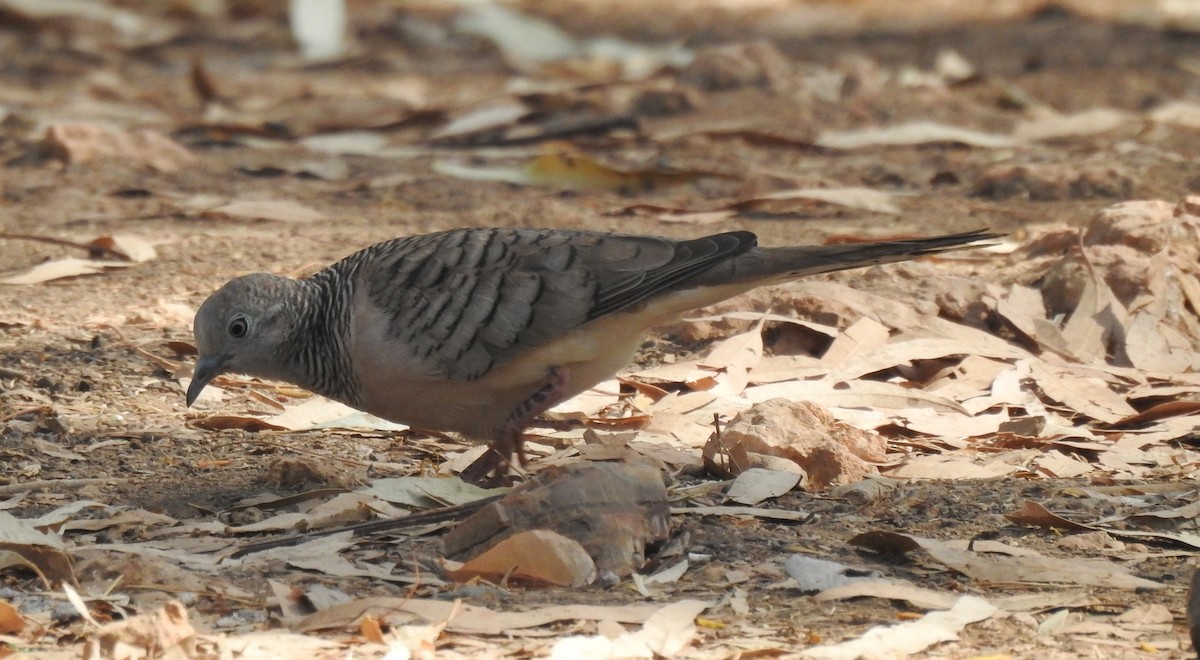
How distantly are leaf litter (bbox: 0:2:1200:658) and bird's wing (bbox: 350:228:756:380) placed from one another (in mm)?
451

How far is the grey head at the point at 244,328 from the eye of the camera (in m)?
5.04

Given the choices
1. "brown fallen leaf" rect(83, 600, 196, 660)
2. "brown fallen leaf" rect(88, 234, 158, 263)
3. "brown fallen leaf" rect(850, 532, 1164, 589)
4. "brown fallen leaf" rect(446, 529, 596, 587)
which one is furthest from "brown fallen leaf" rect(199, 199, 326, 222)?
"brown fallen leaf" rect(83, 600, 196, 660)

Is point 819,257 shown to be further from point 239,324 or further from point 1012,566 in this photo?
point 239,324

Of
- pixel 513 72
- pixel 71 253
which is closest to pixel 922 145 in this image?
pixel 513 72

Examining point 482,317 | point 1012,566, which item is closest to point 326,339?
point 482,317

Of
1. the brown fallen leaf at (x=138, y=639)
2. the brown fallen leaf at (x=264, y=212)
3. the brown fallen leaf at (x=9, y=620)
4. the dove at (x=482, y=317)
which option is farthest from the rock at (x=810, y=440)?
the brown fallen leaf at (x=264, y=212)

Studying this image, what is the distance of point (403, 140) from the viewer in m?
10.4

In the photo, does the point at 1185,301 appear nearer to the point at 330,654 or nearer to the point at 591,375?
the point at 591,375

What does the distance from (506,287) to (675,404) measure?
92 centimetres

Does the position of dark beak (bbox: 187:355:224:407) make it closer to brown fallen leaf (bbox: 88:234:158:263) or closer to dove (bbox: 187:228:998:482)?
dove (bbox: 187:228:998:482)

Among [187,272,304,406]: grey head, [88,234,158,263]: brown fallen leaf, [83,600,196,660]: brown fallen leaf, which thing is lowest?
[83,600,196,660]: brown fallen leaf

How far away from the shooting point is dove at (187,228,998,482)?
4906 millimetres

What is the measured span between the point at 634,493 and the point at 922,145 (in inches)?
252

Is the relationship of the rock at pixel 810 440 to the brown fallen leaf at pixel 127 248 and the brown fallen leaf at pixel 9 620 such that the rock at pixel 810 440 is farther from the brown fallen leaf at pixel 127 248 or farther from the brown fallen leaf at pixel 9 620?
the brown fallen leaf at pixel 127 248
